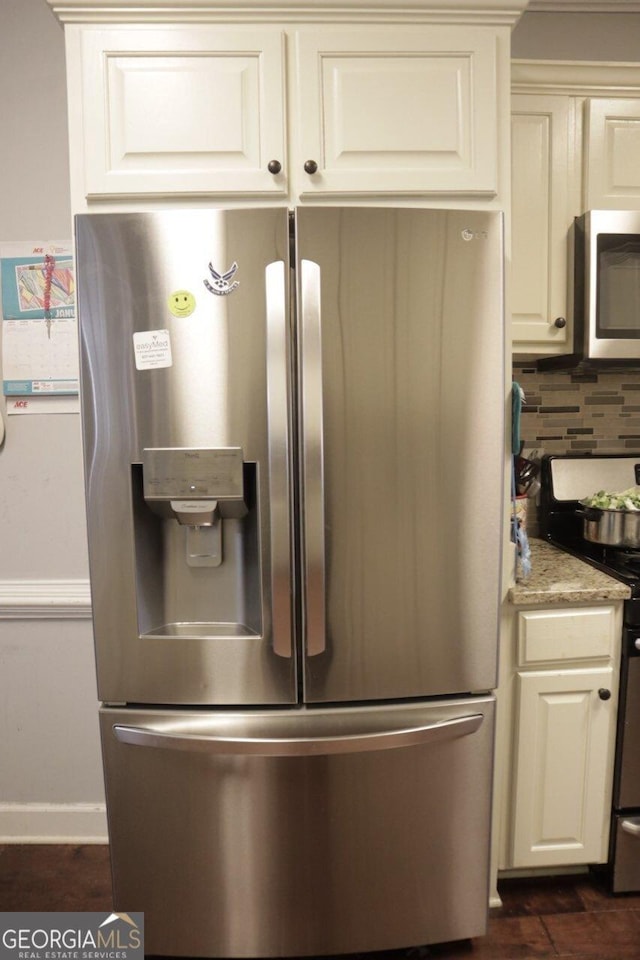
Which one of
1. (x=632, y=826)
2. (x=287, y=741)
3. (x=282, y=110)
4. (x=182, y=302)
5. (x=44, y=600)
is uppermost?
(x=282, y=110)

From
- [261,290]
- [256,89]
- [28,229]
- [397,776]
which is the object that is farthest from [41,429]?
[397,776]

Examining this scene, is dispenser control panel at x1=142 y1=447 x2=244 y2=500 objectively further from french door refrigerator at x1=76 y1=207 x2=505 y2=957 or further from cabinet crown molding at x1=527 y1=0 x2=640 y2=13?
cabinet crown molding at x1=527 y1=0 x2=640 y2=13

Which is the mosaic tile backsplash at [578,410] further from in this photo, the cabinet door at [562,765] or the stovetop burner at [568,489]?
the cabinet door at [562,765]

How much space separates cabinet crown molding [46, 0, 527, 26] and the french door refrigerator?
45 centimetres

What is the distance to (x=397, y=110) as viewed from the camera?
1.41m

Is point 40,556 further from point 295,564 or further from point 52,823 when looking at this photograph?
point 295,564

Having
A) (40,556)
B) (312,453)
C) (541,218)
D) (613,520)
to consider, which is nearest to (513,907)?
(613,520)

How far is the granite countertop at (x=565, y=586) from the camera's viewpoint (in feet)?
5.26

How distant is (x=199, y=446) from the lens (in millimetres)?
1339

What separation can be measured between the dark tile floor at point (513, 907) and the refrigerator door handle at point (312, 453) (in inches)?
36.9

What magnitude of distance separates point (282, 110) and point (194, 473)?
815 mm

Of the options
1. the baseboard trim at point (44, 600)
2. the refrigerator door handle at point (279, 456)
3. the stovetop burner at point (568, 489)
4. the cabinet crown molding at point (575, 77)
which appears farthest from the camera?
the stovetop burner at point (568, 489)

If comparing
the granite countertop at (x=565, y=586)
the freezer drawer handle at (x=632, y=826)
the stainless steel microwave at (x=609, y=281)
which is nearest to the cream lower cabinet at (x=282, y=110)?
the stainless steel microwave at (x=609, y=281)

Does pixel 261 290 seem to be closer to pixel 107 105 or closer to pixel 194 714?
pixel 107 105
